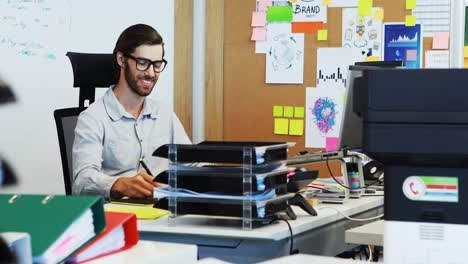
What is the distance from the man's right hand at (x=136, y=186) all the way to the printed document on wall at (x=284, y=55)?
241 cm

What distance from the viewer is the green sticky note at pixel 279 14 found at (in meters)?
5.04

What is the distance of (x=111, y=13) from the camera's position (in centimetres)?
432

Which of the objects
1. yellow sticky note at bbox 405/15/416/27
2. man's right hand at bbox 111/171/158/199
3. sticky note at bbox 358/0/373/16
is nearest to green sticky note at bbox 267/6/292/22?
sticky note at bbox 358/0/373/16

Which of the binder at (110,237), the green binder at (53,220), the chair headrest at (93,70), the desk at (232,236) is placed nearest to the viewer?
the green binder at (53,220)

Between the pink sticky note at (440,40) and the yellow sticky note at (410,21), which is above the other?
the yellow sticky note at (410,21)

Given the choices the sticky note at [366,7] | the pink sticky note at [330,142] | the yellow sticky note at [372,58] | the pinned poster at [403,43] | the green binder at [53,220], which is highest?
the sticky note at [366,7]

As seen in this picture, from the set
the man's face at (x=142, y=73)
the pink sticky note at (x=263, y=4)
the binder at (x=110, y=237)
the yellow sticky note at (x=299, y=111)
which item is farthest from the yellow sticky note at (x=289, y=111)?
the binder at (x=110, y=237)

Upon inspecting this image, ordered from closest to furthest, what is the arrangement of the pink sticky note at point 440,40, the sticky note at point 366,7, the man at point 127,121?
1. the man at point 127,121
2. the pink sticky note at point 440,40
3. the sticky note at point 366,7

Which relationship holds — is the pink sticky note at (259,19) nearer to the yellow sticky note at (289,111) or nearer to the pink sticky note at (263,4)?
the pink sticky note at (263,4)

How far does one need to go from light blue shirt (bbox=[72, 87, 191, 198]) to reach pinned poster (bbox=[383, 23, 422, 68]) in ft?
6.28

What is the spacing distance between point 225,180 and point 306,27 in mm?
2870

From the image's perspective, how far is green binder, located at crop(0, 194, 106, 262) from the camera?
1.13 m

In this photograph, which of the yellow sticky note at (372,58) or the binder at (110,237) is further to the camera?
the yellow sticky note at (372,58)

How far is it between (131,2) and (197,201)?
2.47m
